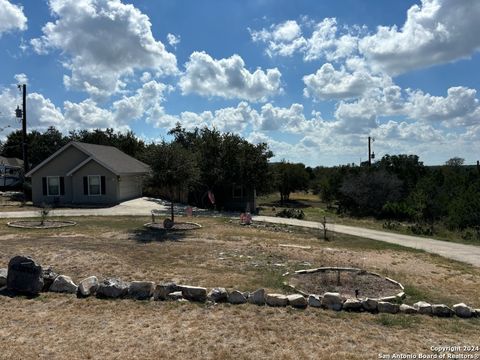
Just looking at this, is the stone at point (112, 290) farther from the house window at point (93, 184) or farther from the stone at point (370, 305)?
the house window at point (93, 184)

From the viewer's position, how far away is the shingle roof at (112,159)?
1158 inches

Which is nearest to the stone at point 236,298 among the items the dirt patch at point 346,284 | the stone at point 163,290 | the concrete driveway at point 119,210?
the stone at point 163,290

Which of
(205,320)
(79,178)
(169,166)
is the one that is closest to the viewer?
(205,320)

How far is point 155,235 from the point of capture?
14.8 m

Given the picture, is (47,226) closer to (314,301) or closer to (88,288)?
(88,288)

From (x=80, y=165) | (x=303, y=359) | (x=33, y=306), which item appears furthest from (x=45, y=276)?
(x=80, y=165)

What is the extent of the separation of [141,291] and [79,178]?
2468cm

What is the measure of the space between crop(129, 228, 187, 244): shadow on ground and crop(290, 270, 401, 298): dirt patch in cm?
615

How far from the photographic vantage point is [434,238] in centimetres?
1902

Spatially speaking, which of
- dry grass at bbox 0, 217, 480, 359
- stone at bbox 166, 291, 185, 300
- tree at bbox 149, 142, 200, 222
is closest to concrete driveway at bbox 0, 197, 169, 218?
tree at bbox 149, 142, 200, 222

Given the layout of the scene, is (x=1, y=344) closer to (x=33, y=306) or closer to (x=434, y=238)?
(x=33, y=306)

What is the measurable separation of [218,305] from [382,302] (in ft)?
8.83

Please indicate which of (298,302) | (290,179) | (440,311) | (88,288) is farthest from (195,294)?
(290,179)

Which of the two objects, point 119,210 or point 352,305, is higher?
point 119,210
